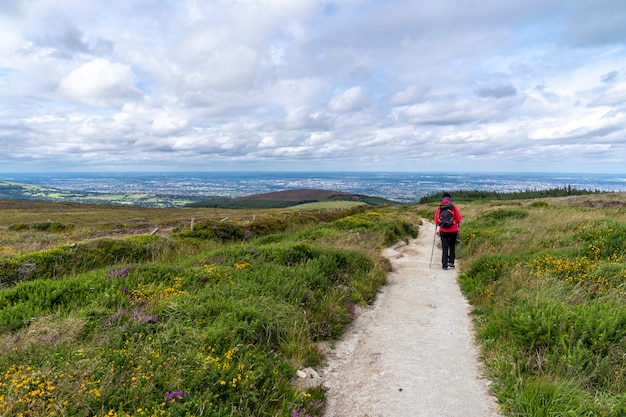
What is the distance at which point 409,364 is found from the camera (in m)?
5.54

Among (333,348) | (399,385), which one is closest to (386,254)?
Result: (333,348)

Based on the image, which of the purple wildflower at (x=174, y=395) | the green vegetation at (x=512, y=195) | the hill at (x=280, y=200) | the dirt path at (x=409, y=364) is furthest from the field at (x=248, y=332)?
the hill at (x=280, y=200)

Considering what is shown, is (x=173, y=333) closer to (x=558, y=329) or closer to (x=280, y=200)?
(x=558, y=329)

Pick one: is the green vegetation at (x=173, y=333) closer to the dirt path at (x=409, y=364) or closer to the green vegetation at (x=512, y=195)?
the dirt path at (x=409, y=364)

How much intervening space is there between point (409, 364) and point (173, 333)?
3880mm

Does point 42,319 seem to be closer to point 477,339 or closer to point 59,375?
point 59,375

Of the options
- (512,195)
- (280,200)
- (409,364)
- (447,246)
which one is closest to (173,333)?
(409,364)

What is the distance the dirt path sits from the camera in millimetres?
4477

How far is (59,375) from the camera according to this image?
3977mm

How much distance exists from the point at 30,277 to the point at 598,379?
12.8m

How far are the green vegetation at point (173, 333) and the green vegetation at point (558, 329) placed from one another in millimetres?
2762

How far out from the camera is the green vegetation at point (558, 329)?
13.6 ft

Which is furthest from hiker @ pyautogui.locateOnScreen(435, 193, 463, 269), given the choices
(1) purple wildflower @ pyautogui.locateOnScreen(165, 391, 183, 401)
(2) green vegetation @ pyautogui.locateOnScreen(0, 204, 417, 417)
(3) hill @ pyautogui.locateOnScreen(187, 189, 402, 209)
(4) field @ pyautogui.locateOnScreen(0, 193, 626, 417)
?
(3) hill @ pyautogui.locateOnScreen(187, 189, 402, 209)

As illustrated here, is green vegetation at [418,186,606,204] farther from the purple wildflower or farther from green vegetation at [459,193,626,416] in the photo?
the purple wildflower
